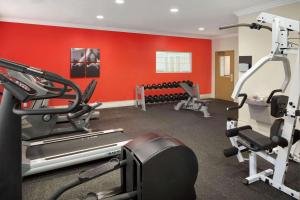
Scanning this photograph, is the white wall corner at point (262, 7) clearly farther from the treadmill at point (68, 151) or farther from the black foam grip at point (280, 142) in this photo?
the treadmill at point (68, 151)

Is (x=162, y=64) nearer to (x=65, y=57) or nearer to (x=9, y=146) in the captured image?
(x=65, y=57)

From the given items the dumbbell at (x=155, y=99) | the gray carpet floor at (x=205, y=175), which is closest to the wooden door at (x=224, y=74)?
the dumbbell at (x=155, y=99)

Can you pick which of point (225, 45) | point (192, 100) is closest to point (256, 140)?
point (192, 100)

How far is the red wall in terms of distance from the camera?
17.8 feet

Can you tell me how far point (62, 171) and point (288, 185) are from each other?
2587mm

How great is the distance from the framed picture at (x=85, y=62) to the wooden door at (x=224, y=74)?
4613 mm

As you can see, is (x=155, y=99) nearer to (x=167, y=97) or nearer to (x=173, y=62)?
(x=167, y=97)

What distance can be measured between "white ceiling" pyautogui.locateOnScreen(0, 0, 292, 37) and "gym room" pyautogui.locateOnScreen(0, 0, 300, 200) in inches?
1.1

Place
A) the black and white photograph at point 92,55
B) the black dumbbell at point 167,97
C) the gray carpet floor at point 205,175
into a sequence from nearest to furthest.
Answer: the gray carpet floor at point 205,175, the black and white photograph at point 92,55, the black dumbbell at point 167,97

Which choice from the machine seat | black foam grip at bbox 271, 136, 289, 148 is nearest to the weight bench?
the machine seat

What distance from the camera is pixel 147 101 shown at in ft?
23.3

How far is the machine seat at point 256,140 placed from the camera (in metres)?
2.14

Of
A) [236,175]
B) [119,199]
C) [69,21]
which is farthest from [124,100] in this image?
[119,199]

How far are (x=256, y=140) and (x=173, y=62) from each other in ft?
19.6
